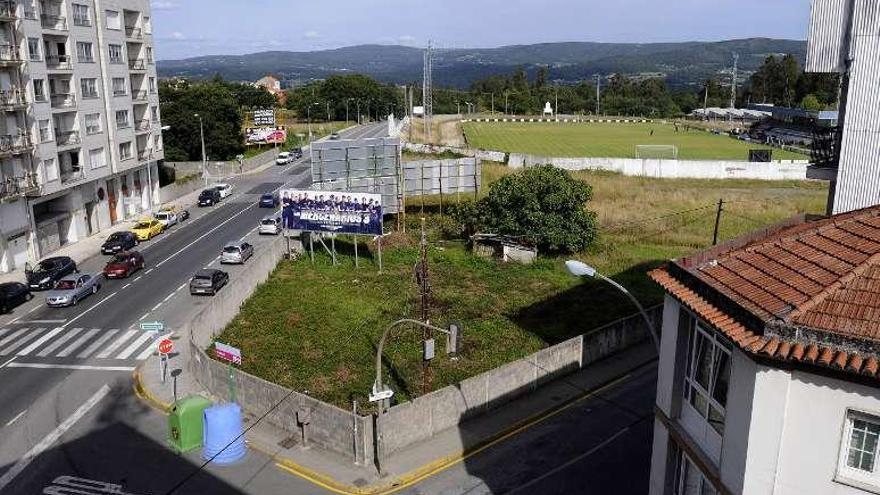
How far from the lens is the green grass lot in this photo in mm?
29734

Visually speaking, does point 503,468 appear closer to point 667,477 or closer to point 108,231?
point 667,477

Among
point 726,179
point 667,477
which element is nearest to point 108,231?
point 667,477

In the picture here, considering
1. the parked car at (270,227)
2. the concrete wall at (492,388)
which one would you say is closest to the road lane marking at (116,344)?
the concrete wall at (492,388)

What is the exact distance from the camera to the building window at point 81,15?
53.6 meters

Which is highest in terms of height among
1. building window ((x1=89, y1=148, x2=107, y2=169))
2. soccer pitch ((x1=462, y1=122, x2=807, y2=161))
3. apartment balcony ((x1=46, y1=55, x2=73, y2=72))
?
apartment balcony ((x1=46, y1=55, x2=73, y2=72))

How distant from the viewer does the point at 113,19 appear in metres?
59.2

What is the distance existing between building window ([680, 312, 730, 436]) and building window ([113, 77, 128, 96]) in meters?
56.4

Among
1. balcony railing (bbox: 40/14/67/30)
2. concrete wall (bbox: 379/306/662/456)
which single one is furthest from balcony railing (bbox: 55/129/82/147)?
concrete wall (bbox: 379/306/662/456)

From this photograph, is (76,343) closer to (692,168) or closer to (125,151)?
(125,151)

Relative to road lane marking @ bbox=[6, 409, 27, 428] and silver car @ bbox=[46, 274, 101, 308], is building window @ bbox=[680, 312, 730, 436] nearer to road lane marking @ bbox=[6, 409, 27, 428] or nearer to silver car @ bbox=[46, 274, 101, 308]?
road lane marking @ bbox=[6, 409, 27, 428]

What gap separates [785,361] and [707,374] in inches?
120

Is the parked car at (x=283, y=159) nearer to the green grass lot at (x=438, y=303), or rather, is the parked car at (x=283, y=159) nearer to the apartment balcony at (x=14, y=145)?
the green grass lot at (x=438, y=303)

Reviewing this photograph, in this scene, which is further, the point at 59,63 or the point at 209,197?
the point at 209,197

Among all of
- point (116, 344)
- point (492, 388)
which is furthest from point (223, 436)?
point (116, 344)
